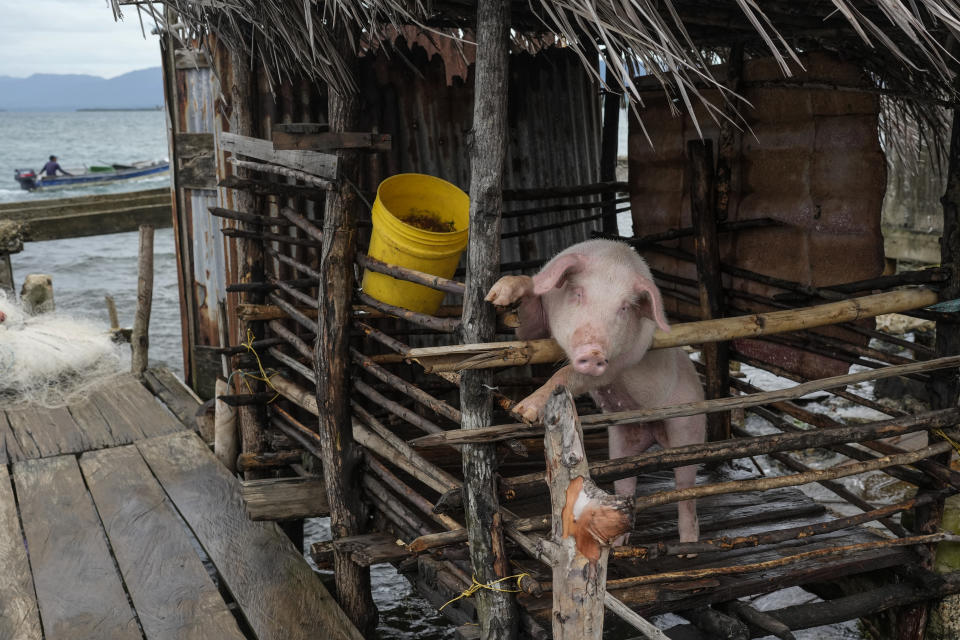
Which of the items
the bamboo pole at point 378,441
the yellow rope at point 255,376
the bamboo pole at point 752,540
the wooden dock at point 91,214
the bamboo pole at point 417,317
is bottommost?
the bamboo pole at point 752,540

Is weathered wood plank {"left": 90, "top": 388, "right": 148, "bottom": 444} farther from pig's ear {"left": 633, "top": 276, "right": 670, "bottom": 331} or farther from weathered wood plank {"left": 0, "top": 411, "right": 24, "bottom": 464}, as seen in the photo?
pig's ear {"left": 633, "top": 276, "right": 670, "bottom": 331}

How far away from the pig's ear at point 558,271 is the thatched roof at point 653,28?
69 cm

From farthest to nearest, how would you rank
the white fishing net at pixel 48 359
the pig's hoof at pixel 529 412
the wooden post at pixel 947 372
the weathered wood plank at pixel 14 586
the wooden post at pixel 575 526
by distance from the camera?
the white fishing net at pixel 48 359
the weathered wood plank at pixel 14 586
the wooden post at pixel 947 372
the pig's hoof at pixel 529 412
the wooden post at pixel 575 526

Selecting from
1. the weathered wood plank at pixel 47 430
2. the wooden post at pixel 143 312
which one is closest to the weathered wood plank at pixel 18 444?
the weathered wood plank at pixel 47 430

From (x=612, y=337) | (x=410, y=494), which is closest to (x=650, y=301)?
(x=612, y=337)

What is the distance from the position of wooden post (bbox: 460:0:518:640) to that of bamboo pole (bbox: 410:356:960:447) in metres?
0.14

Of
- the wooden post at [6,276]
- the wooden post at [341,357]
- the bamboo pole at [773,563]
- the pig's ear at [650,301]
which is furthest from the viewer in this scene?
the wooden post at [6,276]

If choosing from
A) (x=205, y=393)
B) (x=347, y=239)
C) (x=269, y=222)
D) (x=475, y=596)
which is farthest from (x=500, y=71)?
(x=205, y=393)

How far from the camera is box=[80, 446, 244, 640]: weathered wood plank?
4398 millimetres

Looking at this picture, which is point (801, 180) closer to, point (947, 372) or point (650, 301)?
point (947, 372)

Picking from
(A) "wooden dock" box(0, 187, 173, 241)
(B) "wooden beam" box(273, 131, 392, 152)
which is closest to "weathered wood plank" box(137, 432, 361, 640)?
(B) "wooden beam" box(273, 131, 392, 152)

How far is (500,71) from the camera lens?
11.0 ft

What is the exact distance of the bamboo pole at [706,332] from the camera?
10.8ft

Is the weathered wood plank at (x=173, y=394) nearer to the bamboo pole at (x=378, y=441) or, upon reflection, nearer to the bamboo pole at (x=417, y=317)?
the bamboo pole at (x=378, y=441)
